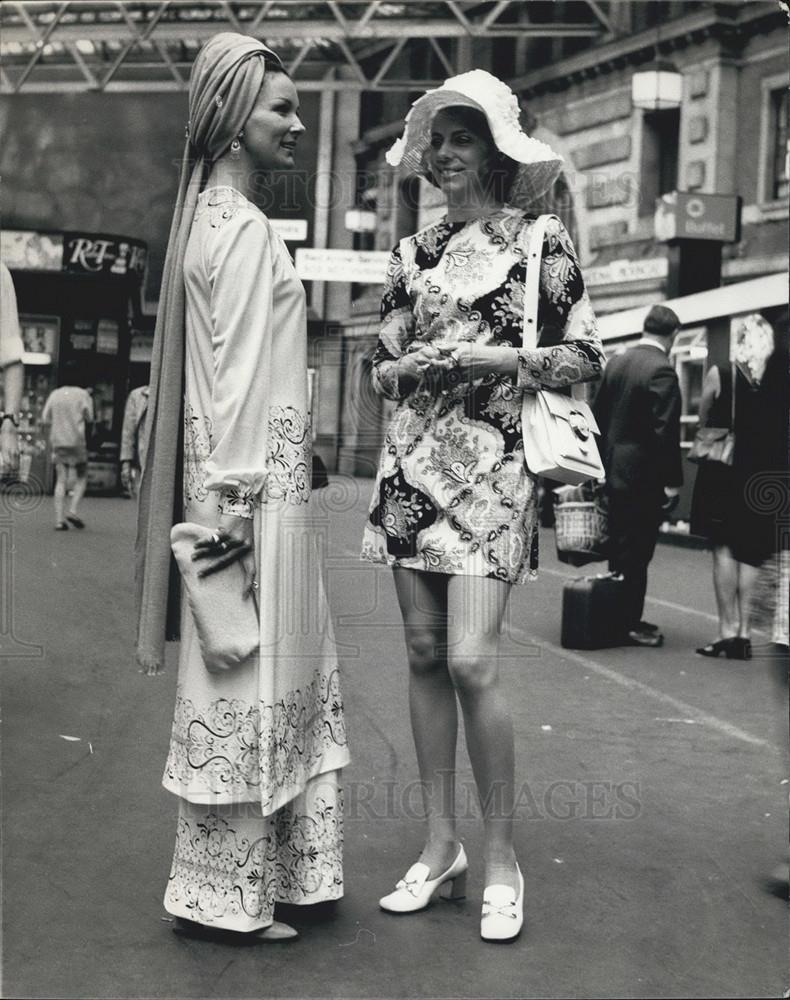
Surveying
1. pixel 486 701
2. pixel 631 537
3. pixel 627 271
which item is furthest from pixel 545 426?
pixel 627 271

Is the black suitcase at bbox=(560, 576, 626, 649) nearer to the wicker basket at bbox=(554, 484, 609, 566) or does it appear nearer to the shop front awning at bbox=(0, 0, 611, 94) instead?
the wicker basket at bbox=(554, 484, 609, 566)

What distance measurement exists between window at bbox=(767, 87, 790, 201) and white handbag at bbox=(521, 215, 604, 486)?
60.8ft

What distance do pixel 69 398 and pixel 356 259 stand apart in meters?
4.54

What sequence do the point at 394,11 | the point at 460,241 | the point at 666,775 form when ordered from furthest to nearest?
the point at 394,11 < the point at 666,775 < the point at 460,241

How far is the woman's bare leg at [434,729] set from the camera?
3.73m

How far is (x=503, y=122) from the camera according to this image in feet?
12.1

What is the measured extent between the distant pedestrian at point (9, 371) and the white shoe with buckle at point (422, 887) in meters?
2.29

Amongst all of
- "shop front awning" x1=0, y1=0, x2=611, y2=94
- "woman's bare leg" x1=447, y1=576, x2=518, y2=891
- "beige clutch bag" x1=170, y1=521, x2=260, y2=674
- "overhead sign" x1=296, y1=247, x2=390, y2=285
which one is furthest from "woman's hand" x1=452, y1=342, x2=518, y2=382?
"shop front awning" x1=0, y1=0, x2=611, y2=94

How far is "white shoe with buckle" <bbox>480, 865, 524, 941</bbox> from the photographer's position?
3.47 meters

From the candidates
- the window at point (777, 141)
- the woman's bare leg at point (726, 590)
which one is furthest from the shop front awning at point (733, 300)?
the window at point (777, 141)

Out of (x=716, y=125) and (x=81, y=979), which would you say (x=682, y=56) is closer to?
(x=716, y=125)

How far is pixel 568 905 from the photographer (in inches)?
149

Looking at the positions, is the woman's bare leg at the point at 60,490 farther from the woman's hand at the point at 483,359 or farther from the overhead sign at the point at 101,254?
the woman's hand at the point at 483,359

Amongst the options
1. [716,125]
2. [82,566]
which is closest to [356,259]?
[716,125]
